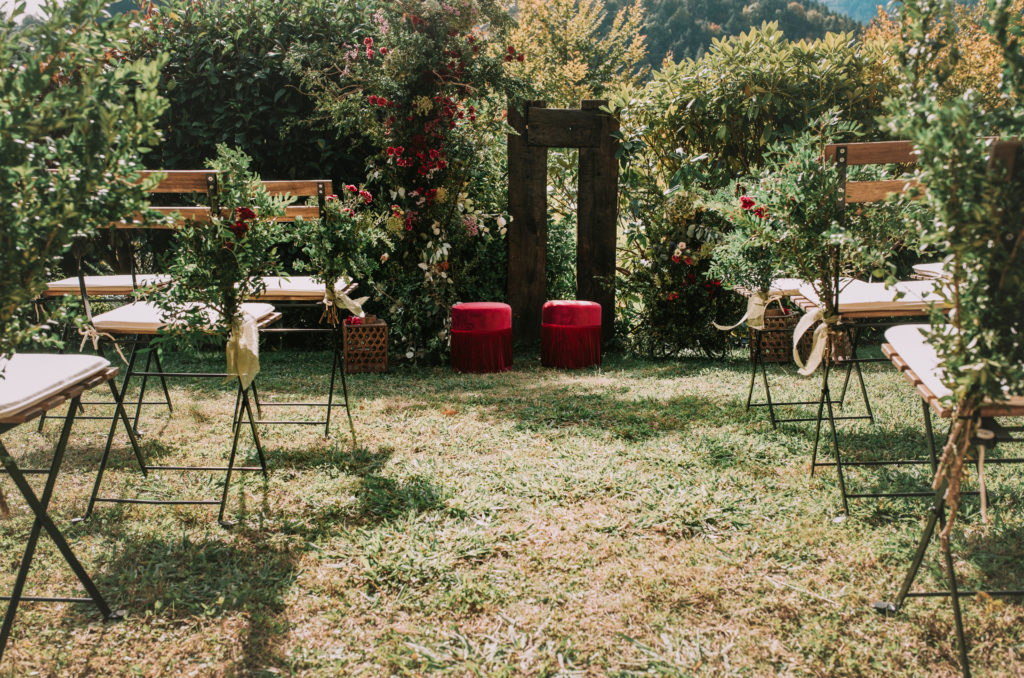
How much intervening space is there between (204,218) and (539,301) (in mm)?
3371

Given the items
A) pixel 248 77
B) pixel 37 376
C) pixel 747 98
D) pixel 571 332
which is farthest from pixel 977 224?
pixel 248 77

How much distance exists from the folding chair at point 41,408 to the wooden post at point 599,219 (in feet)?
13.0

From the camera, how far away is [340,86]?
578 cm

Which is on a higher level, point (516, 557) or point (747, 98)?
point (747, 98)

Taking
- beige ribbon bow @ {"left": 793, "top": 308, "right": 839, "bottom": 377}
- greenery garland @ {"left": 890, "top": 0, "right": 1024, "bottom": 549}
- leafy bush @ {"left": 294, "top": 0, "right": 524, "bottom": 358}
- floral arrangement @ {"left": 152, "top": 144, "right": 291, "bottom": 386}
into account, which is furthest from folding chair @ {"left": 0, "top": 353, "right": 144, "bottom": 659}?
leafy bush @ {"left": 294, "top": 0, "right": 524, "bottom": 358}

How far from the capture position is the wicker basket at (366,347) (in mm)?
5203

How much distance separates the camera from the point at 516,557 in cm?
249

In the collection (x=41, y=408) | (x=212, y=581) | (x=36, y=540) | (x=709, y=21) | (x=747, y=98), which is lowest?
(x=212, y=581)

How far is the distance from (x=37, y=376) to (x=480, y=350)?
3.29m

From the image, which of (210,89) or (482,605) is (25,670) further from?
(210,89)

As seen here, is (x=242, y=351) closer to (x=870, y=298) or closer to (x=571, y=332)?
(x=870, y=298)

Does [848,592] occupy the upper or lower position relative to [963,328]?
lower

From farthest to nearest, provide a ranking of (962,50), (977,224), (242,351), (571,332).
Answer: (962,50)
(571,332)
(242,351)
(977,224)

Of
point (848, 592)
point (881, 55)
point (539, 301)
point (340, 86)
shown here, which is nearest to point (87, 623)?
point (848, 592)
